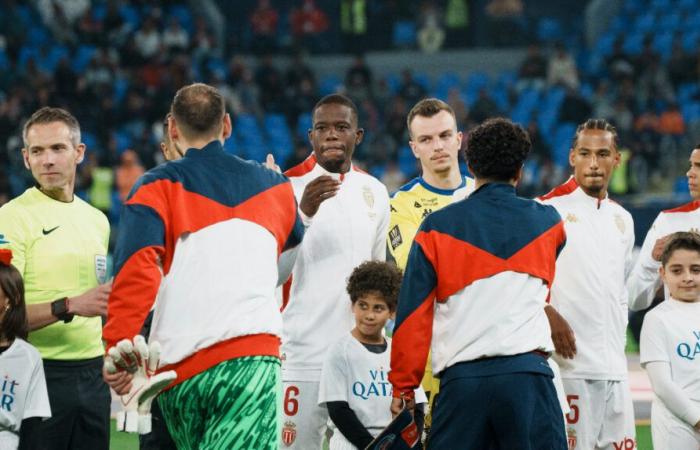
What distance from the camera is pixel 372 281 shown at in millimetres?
6609

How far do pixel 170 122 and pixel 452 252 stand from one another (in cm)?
143

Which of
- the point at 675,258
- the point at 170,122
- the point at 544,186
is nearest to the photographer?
the point at 170,122

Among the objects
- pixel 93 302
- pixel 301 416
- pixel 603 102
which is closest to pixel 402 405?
pixel 301 416

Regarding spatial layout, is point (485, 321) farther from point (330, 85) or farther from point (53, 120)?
point (330, 85)

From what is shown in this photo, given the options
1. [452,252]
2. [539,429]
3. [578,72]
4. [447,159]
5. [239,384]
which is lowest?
[539,429]

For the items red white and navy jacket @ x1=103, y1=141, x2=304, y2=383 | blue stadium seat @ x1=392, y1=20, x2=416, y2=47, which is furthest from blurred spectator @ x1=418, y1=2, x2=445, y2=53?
red white and navy jacket @ x1=103, y1=141, x2=304, y2=383

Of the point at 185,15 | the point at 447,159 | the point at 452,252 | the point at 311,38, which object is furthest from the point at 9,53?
the point at 452,252

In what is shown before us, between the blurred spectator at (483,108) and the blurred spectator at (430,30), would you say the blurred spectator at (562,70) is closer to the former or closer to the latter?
the blurred spectator at (483,108)

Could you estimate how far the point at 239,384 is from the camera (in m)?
4.99

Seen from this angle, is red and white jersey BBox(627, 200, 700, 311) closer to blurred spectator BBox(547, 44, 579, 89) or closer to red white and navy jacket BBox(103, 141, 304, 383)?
red white and navy jacket BBox(103, 141, 304, 383)

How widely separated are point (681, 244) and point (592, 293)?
593mm

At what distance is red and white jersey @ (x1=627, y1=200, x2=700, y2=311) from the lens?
748 centimetres

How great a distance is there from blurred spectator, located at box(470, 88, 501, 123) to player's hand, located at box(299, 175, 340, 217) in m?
16.3

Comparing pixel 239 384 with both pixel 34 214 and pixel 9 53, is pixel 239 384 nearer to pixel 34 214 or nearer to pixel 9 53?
pixel 34 214
